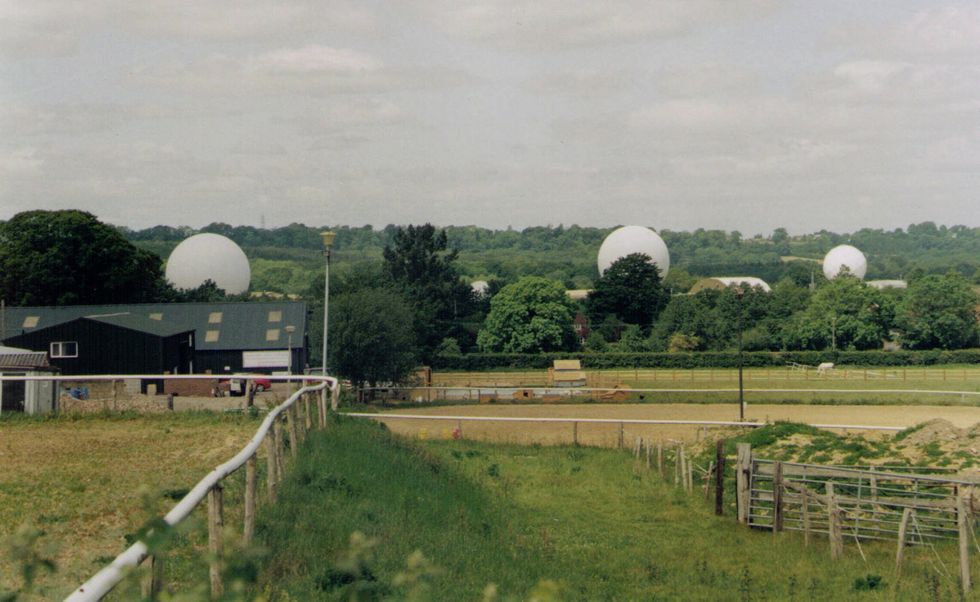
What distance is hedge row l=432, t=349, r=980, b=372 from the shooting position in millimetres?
72500

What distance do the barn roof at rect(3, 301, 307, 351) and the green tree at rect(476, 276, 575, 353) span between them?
23.9 meters

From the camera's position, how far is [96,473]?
518 inches

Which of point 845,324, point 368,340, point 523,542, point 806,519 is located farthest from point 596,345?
point 523,542

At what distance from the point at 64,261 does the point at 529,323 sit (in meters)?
33.0

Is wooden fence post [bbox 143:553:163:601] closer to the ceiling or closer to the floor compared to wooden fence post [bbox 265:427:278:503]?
closer to the ceiling

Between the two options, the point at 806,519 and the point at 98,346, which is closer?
the point at 806,519

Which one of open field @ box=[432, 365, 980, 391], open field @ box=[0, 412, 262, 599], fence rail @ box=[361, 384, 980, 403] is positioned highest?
open field @ box=[0, 412, 262, 599]

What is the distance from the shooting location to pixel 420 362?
245 ft

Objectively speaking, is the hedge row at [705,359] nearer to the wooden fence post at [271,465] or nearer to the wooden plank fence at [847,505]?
the wooden plank fence at [847,505]

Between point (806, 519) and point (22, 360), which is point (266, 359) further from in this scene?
point (806, 519)

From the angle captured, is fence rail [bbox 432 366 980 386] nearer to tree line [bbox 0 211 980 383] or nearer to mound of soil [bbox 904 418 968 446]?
tree line [bbox 0 211 980 383]

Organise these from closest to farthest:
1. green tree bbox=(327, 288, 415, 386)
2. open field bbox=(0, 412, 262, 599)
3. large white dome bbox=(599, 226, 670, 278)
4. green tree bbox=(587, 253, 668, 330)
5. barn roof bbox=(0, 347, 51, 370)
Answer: open field bbox=(0, 412, 262, 599) → barn roof bbox=(0, 347, 51, 370) → green tree bbox=(327, 288, 415, 386) → green tree bbox=(587, 253, 668, 330) → large white dome bbox=(599, 226, 670, 278)

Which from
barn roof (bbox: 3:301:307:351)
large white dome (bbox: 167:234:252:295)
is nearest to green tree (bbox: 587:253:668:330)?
large white dome (bbox: 167:234:252:295)

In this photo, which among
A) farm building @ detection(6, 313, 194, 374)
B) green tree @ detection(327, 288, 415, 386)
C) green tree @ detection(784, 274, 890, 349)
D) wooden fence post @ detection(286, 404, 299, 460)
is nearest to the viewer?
wooden fence post @ detection(286, 404, 299, 460)
